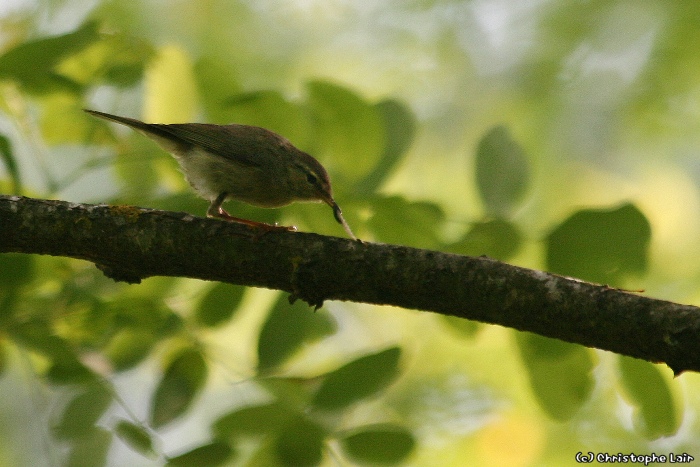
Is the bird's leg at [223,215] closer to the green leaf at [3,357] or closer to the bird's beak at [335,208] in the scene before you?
the bird's beak at [335,208]

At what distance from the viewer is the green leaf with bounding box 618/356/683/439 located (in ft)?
11.4

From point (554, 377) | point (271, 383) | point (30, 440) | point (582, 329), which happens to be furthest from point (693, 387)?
point (30, 440)

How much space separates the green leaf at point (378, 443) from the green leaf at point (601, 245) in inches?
45.4

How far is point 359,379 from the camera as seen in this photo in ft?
11.1

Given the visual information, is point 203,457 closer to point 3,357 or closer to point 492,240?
point 3,357

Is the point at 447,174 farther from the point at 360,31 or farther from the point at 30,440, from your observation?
the point at 30,440

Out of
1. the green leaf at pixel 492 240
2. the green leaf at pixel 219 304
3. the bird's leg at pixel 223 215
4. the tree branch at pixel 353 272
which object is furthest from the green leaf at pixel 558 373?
the green leaf at pixel 219 304

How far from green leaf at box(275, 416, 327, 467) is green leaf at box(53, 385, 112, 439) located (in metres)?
1.06

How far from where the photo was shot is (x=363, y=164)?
405 cm

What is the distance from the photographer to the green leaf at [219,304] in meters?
3.99

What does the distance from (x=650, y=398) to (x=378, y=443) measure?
140 cm

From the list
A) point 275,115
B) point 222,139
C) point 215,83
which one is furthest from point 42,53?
point 222,139

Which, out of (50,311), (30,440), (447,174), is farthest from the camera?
(447,174)

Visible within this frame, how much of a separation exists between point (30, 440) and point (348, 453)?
3.81 m
